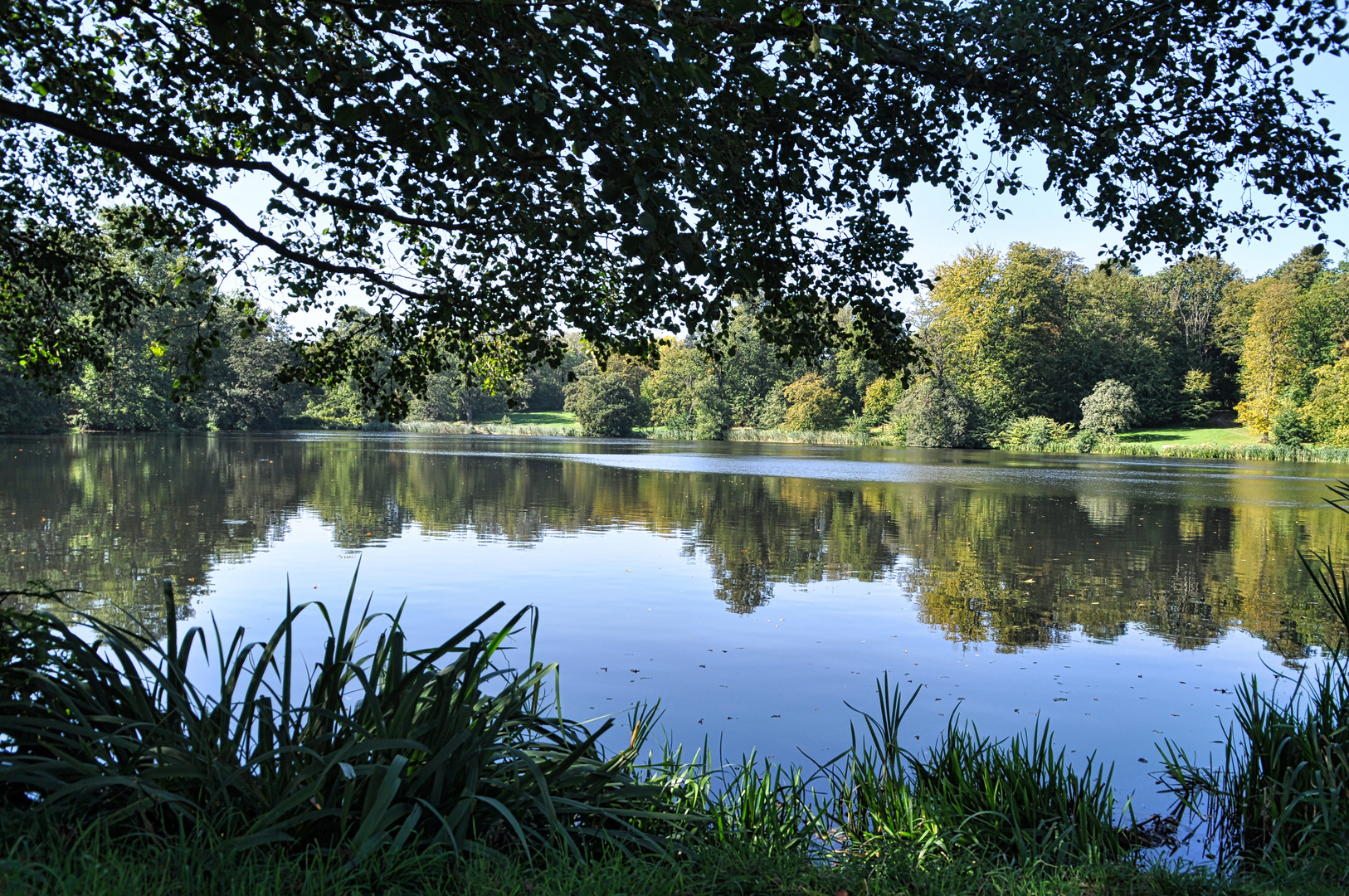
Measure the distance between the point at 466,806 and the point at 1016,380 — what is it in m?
63.8

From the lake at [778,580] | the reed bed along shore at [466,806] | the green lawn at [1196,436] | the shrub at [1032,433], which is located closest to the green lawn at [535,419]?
A: the shrub at [1032,433]

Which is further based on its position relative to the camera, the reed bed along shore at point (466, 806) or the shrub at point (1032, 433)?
the shrub at point (1032, 433)

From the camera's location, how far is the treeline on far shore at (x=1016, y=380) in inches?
2119

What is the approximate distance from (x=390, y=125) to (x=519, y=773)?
2.77m

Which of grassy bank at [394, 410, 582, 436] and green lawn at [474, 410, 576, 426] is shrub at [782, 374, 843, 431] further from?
green lawn at [474, 410, 576, 426]

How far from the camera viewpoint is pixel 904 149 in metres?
5.15

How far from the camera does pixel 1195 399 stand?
62969 mm

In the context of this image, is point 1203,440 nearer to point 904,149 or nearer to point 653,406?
point 653,406

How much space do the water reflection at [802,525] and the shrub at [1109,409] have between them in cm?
2329

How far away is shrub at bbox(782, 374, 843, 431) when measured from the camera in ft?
235

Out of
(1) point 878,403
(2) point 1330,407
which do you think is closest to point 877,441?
(1) point 878,403

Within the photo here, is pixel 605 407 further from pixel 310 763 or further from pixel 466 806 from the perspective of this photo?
pixel 466 806

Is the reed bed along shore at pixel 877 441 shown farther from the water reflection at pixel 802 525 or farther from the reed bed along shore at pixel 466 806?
the reed bed along shore at pixel 466 806

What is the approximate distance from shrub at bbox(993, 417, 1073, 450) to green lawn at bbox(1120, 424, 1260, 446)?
3.72 m
